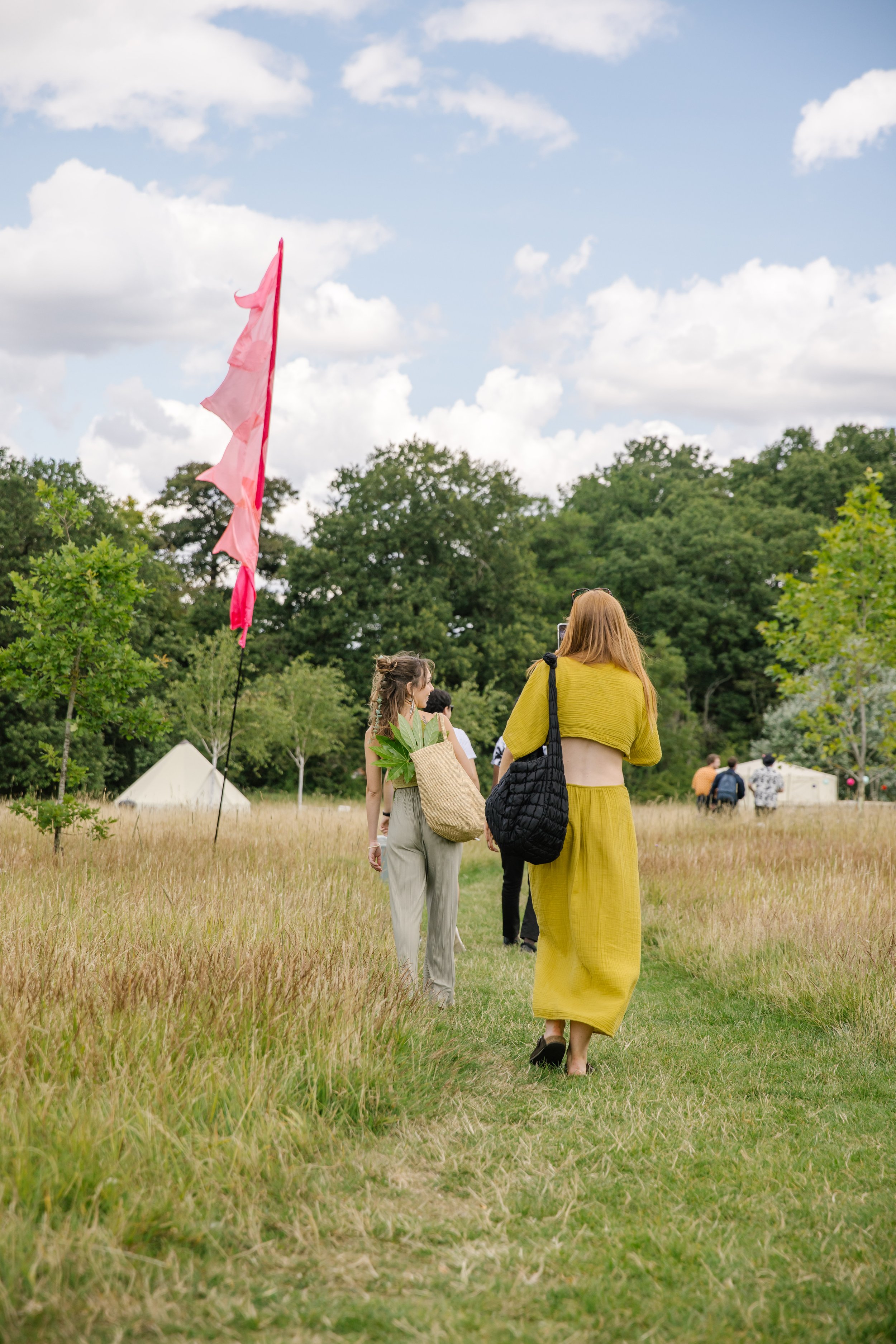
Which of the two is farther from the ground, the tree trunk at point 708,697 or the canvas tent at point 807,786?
the tree trunk at point 708,697

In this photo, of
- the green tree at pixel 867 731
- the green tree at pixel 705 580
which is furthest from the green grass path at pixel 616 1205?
the green tree at pixel 705 580

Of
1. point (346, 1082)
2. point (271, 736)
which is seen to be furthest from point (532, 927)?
point (271, 736)

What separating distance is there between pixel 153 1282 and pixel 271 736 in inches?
1138

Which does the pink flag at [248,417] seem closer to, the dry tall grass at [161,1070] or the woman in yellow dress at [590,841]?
the dry tall grass at [161,1070]

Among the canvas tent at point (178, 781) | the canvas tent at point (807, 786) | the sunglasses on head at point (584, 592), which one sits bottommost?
the canvas tent at point (178, 781)

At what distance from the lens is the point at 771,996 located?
19.8 ft

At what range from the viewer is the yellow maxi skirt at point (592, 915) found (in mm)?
4457

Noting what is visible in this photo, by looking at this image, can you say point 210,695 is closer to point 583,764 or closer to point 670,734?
point 670,734

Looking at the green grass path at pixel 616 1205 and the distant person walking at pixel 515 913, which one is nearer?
the green grass path at pixel 616 1205

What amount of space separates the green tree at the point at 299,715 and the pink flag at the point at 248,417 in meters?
20.9

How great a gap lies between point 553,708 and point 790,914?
3.63 metres

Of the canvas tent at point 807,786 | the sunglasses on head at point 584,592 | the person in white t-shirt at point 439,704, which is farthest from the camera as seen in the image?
the canvas tent at point 807,786

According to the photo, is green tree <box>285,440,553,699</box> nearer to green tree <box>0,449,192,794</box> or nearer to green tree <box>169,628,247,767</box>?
green tree <box>0,449,192,794</box>

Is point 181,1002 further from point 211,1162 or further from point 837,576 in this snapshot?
point 837,576
